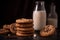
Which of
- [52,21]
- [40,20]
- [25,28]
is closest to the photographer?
[25,28]

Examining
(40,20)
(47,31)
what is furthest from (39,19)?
(47,31)

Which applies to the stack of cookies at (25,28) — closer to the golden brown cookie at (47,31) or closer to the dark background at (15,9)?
the golden brown cookie at (47,31)

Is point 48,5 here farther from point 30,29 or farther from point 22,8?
point 30,29

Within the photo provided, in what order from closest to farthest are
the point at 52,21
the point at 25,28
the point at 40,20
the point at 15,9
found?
1. the point at 25,28
2. the point at 40,20
3. the point at 52,21
4. the point at 15,9

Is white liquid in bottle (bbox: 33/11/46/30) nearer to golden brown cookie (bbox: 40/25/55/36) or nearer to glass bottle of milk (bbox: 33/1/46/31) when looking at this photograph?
glass bottle of milk (bbox: 33/1/46/31)

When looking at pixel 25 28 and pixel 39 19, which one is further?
pixel 39 19

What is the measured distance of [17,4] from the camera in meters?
1.64

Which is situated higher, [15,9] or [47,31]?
[15,9]

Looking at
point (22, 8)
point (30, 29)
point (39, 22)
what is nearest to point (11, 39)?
point (30, 29)

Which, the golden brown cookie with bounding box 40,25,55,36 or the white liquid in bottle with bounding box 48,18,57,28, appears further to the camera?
the white liquid in bottle with bounding box 48,18,57,28

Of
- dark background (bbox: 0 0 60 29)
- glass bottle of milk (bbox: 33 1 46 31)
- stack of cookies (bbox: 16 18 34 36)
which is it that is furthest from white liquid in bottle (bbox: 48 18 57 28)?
dark background (bbox: 0 0 60 29)

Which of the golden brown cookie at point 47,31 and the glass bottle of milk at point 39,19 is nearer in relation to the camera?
the golden brown cookie at point 47,31

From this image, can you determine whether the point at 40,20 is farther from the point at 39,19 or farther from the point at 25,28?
the point at 25,28

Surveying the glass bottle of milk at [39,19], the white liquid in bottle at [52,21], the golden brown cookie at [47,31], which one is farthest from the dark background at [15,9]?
the golden brown cookie at [47,31]
